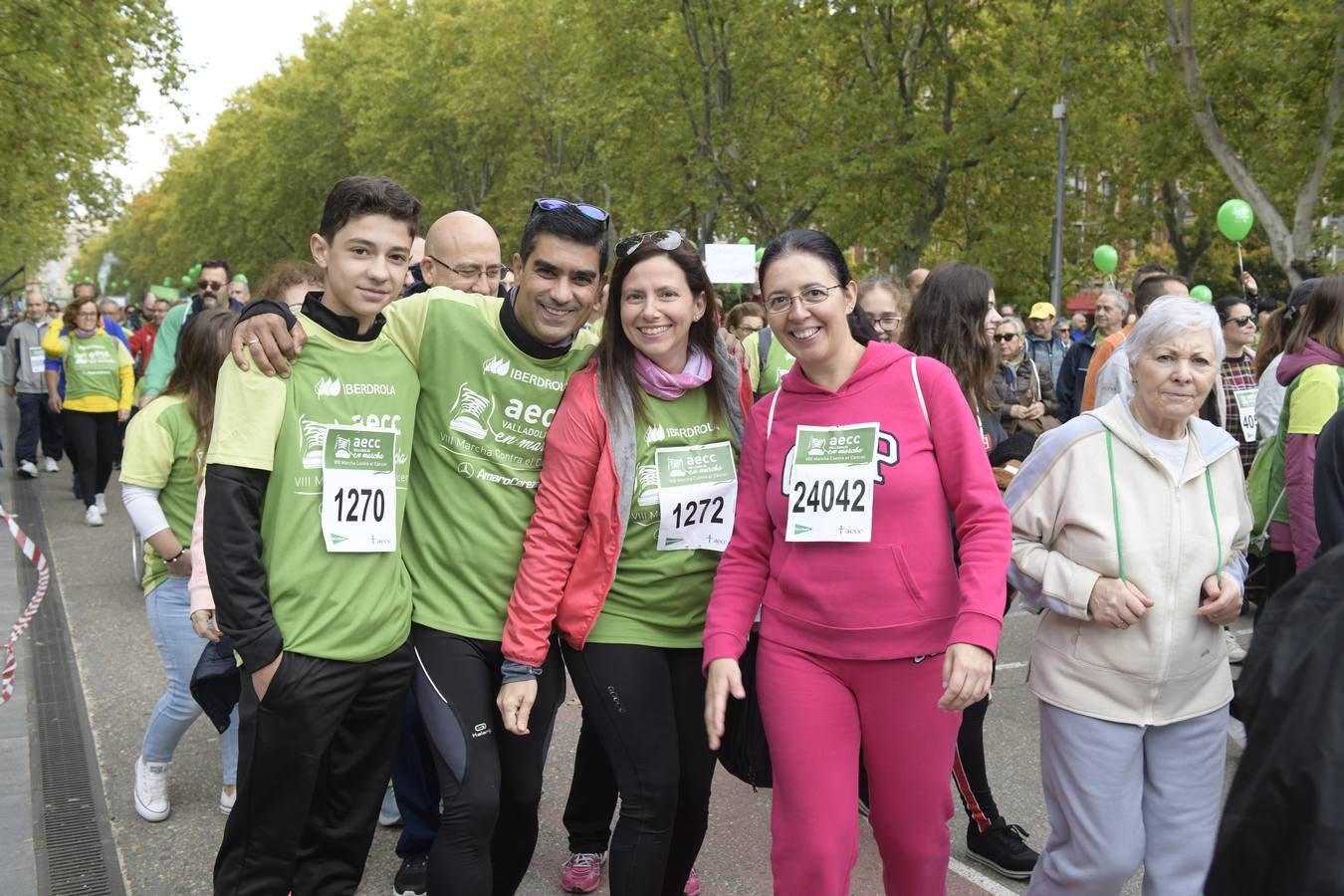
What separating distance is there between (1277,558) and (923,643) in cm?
311

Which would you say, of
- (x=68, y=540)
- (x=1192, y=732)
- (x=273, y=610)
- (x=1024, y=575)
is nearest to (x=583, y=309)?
(x=273, y=610)

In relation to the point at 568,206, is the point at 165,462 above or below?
below

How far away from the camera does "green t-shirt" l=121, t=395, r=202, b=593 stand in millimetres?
4426

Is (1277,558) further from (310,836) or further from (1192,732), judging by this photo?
(310,836)

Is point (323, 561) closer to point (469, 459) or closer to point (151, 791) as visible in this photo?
point (469, 459)

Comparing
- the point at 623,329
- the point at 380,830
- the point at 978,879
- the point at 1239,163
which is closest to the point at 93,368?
the point at 380,830

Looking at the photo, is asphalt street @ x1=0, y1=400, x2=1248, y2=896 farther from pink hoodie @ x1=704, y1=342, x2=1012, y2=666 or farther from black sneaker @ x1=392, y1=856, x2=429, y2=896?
pink hoodie @ x1=704, y1=342, x2=1012, y2=666

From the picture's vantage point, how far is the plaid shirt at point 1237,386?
645 centimetres

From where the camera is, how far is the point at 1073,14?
72.0 feet

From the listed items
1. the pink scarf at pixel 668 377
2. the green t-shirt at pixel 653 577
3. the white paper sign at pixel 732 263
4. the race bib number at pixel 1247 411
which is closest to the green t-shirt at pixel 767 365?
the pink scarf at pixel 668 377

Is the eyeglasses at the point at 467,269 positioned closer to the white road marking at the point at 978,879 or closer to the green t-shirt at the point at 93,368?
the white road marking at the point at 978,879

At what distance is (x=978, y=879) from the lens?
402 cm

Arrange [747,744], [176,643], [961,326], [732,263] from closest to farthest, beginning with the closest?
1. [747,744]
2. [961,326]
3. [176,643]
4. [732,263]

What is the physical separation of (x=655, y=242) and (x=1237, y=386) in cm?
455
